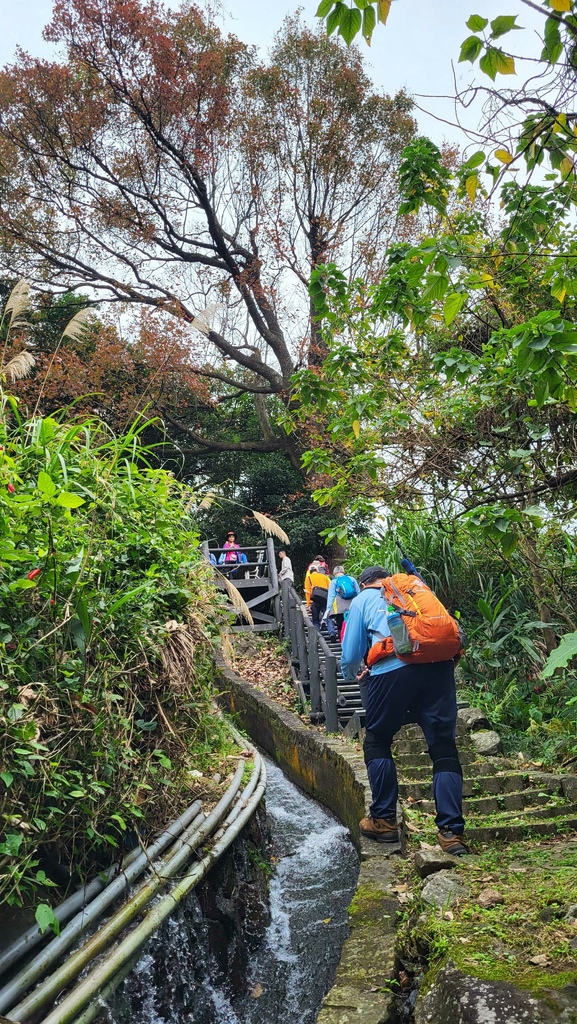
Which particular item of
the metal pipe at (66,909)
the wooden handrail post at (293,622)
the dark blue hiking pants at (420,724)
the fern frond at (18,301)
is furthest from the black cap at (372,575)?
the wooden handrail post at (293,622)

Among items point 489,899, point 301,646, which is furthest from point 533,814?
point 301,646

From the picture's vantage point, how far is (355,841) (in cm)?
596

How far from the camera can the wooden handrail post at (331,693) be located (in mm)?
7965

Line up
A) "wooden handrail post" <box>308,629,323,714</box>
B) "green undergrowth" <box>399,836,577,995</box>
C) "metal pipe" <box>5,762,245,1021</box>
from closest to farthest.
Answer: "green undergrowth" <box>399,836,577,995</box>, "metal pipe" <box>5,762,245,1021</box>, "wooden handrail post" <box>308,629,323,714</box>

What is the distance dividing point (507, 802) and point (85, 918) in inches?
121

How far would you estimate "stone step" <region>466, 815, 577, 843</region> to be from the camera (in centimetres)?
459

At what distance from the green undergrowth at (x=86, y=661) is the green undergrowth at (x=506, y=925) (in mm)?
1341

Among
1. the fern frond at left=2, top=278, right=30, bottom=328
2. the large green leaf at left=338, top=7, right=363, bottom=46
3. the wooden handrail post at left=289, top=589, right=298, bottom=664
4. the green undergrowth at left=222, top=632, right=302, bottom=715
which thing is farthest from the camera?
the wooden handrail post at left=289, top=589, right=298, bottom=664

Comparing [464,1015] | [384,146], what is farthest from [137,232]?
[464,1015]

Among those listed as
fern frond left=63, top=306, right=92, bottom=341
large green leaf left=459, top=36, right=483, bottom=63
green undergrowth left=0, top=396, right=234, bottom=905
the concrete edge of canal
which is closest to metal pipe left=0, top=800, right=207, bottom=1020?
green undergrowth left=0, top=396, right=234, bottom=905

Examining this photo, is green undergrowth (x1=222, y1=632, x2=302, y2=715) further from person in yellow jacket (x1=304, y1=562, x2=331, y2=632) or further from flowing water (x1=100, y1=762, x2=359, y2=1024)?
flowing water (x1=100, y1=762, x2=359, y2=1024)

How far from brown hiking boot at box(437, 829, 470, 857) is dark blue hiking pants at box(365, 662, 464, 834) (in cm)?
4

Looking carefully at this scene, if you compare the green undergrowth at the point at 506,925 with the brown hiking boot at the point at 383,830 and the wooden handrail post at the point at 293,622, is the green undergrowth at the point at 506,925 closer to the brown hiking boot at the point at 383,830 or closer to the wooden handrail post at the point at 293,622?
the brown hiking boot at the point at 383,830

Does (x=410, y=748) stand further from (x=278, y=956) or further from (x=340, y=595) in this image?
(x=340, y=595)
